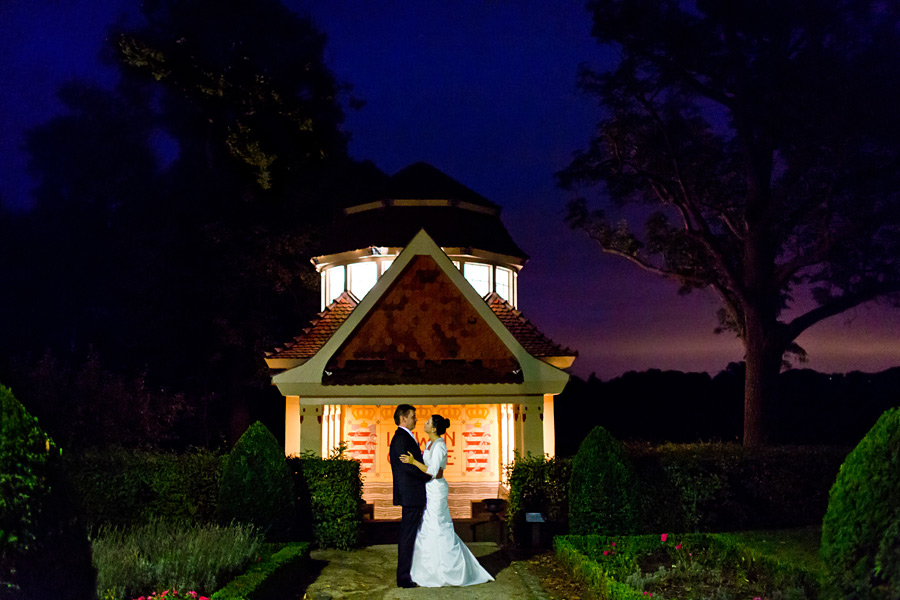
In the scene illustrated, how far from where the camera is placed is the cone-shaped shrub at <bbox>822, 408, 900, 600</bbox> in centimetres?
669

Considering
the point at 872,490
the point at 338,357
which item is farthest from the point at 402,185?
the point at 872,490

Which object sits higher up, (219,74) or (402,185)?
(219,74)

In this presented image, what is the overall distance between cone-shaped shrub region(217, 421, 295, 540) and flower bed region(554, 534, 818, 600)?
13.8 feet

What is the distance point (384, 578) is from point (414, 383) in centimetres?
497

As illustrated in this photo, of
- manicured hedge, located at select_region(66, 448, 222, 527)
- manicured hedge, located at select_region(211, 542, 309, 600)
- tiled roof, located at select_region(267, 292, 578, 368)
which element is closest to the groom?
manicured hedge, located at select_region(211, 542, 309, 600)

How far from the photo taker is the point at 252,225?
28.6 m

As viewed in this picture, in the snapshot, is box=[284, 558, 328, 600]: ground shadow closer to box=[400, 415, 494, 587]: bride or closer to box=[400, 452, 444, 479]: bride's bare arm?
box=[400, 415, 494, 587]: bride

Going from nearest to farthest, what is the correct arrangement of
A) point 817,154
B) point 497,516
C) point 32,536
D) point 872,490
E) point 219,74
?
point 32,536, point 872,490, point 497,516, point 817,154, point 219,74

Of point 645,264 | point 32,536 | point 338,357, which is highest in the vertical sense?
point 645,264

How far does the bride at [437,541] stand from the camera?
10984 mm

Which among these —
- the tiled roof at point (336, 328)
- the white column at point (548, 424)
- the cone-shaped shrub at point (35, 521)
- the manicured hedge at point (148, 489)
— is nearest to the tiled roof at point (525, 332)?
the tiled roof at point (336, 328)

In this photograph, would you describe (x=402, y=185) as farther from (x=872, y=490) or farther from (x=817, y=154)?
(x=872, y=490)

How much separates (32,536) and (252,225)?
22.9 metres

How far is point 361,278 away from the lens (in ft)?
68.8
